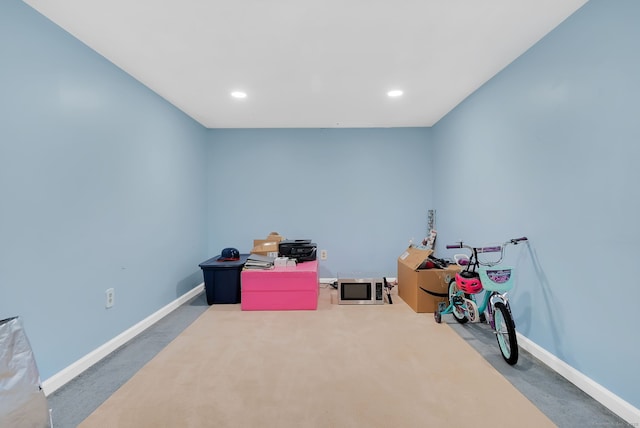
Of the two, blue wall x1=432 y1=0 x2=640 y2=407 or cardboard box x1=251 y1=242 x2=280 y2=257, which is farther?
cardboard box x1=251 y1=242 x2=280 y2=257

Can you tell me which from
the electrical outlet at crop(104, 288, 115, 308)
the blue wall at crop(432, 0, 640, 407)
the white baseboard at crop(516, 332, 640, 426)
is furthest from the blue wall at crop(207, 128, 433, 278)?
the white baseboard at crop(516, 332, 640, 426)

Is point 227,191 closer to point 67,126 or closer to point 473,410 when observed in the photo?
point 67,126

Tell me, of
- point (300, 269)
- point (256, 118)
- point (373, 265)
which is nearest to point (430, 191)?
point (373, 265)

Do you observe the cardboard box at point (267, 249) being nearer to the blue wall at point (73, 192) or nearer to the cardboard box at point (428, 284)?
the blue wall at point (73, 192)

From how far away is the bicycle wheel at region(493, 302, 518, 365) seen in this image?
192 cm

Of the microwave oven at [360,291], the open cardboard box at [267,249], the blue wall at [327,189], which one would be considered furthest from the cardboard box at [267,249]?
the microwave oven at [360,291]

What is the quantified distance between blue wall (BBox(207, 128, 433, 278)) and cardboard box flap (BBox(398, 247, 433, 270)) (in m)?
0.81

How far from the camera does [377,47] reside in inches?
80.9

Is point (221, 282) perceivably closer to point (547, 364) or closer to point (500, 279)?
point (500, 279)

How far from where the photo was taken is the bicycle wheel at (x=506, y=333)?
6.29 ft

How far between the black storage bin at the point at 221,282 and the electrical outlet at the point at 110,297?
1.08m

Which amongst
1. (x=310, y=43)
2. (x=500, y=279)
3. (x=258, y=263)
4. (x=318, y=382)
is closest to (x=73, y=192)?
(x=258, y=263)

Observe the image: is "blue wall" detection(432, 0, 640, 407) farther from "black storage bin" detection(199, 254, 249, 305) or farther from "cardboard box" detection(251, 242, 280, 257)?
"black storage bin" detection(199, 254, 249, 305)

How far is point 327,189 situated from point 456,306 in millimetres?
2339
